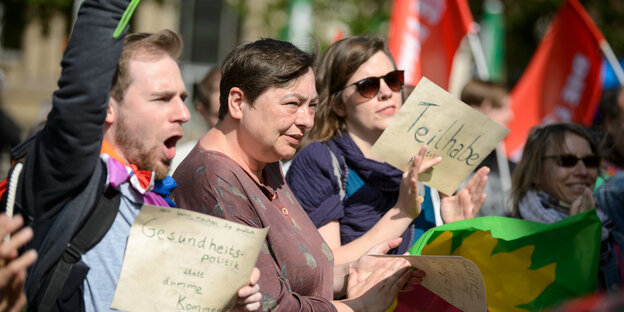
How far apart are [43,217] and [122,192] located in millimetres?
241

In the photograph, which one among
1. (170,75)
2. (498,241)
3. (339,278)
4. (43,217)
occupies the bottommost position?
(339,278)

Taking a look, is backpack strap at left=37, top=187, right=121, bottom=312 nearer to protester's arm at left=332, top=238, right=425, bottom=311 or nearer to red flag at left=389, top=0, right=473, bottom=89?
protester's arm at left=332, top=238, right=425, bottom=311

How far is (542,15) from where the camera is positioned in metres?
16.9

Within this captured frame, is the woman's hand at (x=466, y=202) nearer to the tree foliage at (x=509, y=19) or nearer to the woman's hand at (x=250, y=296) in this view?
the woman's hand at (x=250, y=296)

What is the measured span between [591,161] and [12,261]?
9.62ft

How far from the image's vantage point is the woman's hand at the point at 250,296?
198cm

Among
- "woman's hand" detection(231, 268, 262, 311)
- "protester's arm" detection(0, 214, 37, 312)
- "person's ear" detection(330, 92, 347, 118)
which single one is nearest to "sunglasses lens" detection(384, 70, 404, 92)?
"person's ear" detection(330, 92, 347, 118)

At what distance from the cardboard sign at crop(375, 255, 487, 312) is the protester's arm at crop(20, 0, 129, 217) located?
121 cm

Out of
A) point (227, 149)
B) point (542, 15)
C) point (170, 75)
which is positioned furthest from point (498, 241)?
point (542, 15)

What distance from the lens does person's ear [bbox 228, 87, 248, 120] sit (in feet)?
7.93

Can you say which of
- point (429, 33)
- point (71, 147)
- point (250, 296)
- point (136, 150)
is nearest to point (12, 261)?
point (71, 147)

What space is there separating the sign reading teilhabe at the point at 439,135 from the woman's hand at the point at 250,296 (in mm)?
983

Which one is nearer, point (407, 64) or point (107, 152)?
point (107, 152)

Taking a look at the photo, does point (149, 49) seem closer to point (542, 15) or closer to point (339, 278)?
point (339, 278)
